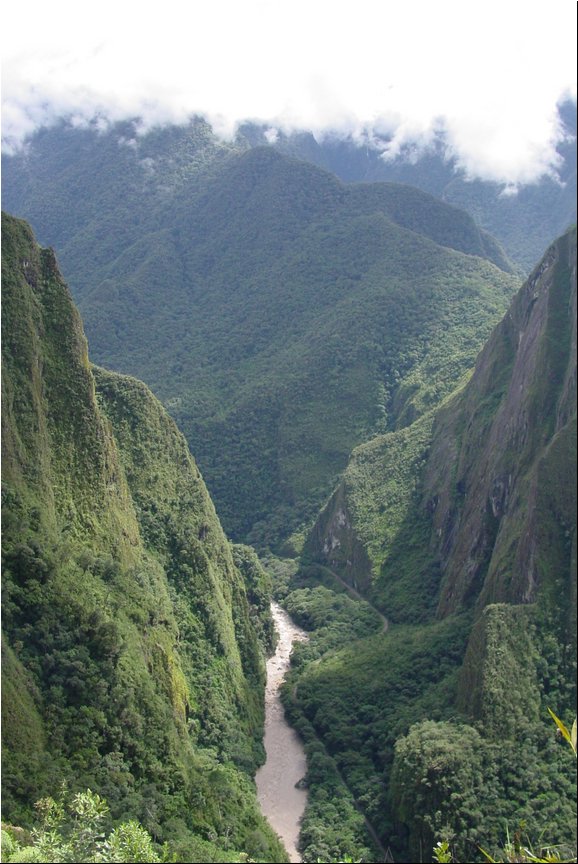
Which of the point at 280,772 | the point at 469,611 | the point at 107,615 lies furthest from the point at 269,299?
the point at 107,615

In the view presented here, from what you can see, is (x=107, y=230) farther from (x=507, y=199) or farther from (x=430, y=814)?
(x=430, y=814)

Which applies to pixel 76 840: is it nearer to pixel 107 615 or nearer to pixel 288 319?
pixel 107 615

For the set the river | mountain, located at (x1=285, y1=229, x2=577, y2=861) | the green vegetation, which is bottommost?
the green vegetation

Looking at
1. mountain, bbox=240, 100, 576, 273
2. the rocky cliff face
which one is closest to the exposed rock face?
the rocky cliff face

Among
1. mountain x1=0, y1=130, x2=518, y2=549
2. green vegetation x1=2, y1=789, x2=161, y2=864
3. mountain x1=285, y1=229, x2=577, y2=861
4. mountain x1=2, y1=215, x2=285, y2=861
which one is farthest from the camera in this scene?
mountain x1=0, y1=130, x2=518, y2=549

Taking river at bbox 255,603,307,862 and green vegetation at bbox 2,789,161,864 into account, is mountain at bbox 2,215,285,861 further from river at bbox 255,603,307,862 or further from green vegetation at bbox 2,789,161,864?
green vegetation at bbox 2,789,161,864

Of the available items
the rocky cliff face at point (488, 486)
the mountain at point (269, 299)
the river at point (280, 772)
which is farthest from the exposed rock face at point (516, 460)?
the mountain at point (269, 299)

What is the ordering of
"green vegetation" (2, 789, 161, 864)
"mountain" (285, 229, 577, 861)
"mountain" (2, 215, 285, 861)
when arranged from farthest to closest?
1. "mountain" (285, 229, 577, 861)
2. "mountain" (2, 215, 285, 861)
3. "green vegetation" (2, 789, 161, 864)
